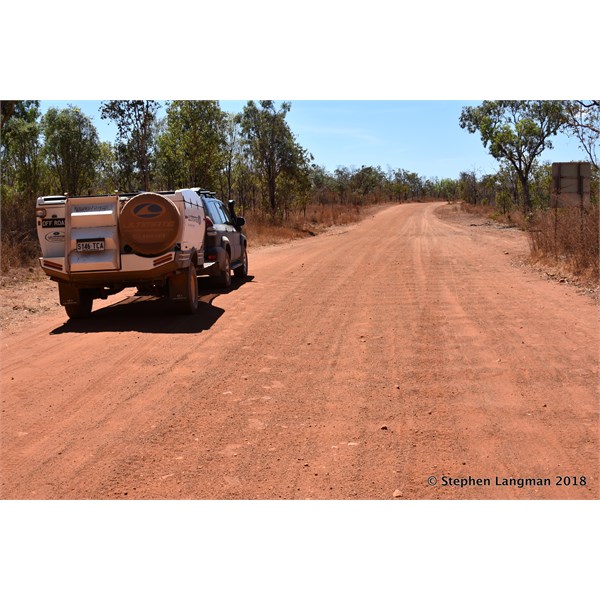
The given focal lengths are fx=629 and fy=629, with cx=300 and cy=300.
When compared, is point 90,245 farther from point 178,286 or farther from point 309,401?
point 309,401

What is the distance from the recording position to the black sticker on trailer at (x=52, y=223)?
921 centimetres

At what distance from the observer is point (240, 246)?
47.2 feet

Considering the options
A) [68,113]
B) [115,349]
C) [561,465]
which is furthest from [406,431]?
[68,113]

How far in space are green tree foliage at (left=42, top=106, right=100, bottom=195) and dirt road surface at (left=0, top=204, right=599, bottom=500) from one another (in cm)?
2589

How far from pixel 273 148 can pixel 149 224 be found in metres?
29.9

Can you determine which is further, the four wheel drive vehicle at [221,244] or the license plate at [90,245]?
the four wheel drive vehicle at [221,244]

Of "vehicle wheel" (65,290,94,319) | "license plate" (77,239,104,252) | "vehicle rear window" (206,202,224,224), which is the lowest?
"vehicle wheel" (65,290,94,319)

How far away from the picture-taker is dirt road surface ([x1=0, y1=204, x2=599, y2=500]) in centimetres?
426

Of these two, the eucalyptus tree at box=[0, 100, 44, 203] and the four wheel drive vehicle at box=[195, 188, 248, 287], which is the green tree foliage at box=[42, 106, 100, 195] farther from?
the four wheel drive vehicle at box=[195, 188, 248, 287]

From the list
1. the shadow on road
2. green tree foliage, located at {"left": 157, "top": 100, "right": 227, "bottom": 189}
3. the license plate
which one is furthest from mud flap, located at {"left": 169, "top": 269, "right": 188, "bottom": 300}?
green tree foliage, located at {"left": 157, "top": 100, "right": 227, "bottom": 189}

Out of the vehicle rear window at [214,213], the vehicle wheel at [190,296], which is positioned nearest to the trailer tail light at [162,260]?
the vehicle wheel at [190,296]

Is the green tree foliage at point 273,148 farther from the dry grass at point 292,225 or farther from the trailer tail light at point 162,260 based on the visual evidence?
the trailer tail light at point 162,260

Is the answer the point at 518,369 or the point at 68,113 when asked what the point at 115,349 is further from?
the point at 68,113

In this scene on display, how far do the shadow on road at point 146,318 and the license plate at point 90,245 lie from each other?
111 centimetres
